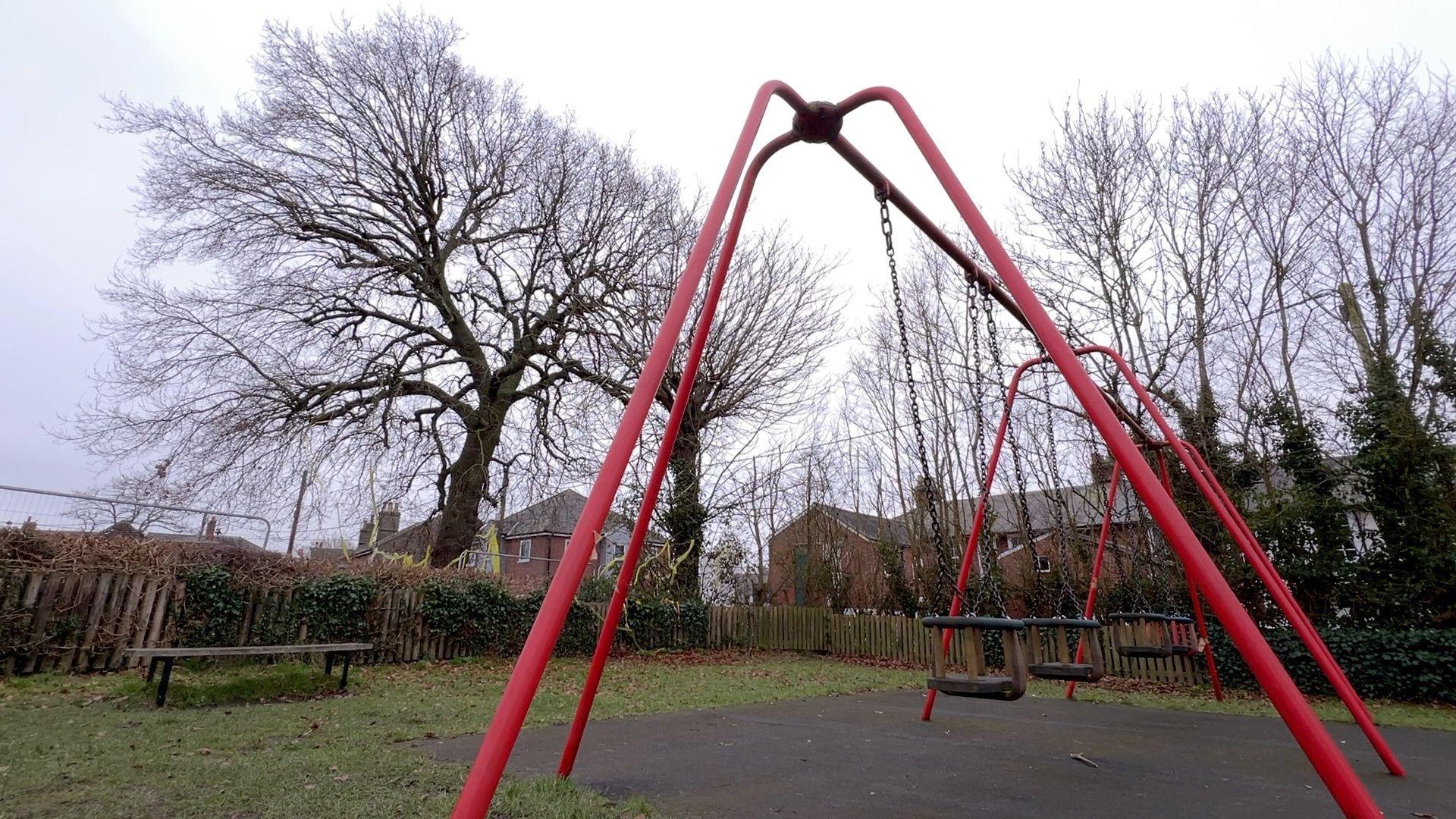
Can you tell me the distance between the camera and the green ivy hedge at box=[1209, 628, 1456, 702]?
10250 millimetres

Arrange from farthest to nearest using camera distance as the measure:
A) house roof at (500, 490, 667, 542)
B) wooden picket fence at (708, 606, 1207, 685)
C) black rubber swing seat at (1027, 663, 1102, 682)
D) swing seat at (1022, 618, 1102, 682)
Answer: house roof at (500, 490, 667, 542) → wooden picket fence at (708, 606, 1207, 685) → black rubber swing seat at (1027, 663, 1102, 682) → swing seat at (1022, 618, 1102, 682)

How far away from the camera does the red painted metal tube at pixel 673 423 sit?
156 inches

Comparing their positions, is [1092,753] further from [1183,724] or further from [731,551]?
[731,551]

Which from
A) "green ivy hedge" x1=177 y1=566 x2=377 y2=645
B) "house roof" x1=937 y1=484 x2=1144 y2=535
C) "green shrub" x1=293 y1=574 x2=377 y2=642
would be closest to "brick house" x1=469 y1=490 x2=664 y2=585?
"green shrub" x1=293 y1=574 x2=377 y2=642

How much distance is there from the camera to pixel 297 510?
16.3 m

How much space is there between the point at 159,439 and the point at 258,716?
10476 mm

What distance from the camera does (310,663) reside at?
9.85 meters

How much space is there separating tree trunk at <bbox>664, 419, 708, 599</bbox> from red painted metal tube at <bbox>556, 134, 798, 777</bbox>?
12916 millimetres

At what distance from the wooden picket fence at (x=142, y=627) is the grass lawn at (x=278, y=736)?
45 cm

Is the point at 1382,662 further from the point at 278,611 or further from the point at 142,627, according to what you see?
the point at 142,627

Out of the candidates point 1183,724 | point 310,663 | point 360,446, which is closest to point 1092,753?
point 1183,724

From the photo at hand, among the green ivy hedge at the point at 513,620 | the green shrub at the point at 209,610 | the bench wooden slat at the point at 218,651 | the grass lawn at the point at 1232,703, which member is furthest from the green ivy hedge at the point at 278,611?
the grass lawn at the point at 1232,703

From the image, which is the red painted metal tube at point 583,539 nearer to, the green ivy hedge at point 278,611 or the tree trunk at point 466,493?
the green ivy hedge at point 278,611

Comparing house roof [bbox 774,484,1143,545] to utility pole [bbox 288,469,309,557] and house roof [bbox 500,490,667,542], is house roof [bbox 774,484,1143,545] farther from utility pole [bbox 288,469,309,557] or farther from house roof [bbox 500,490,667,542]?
utility pole [bbox 288,469,309,557]
